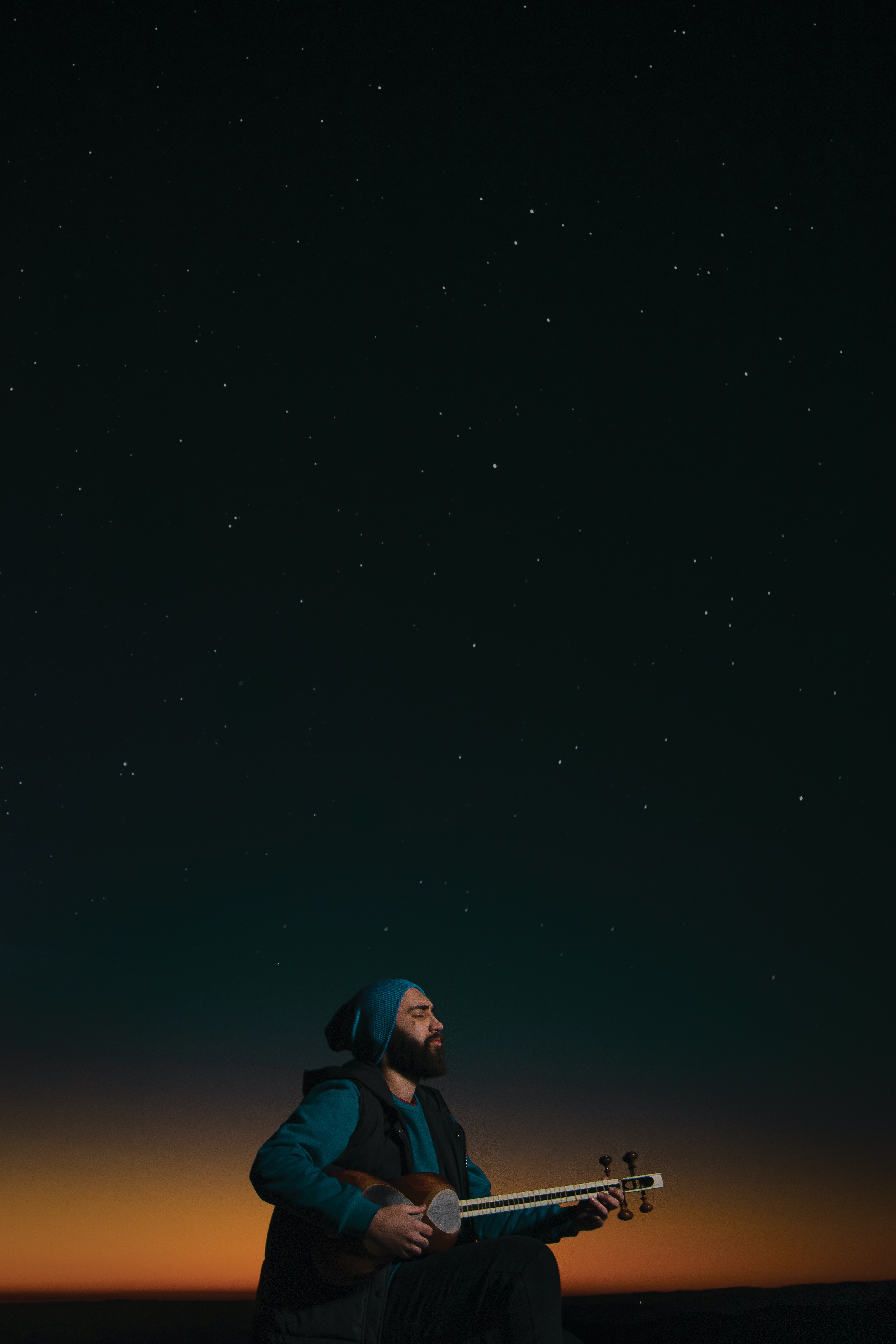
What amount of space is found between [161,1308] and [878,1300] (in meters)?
11.1

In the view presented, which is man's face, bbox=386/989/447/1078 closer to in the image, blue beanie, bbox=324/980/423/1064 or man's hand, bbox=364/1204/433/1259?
blue beanie, bbox=324/980/423/1064

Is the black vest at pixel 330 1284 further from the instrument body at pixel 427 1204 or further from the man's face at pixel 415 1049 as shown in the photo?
the man's face at pixel 415 1049

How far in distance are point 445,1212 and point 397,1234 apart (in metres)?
0.48

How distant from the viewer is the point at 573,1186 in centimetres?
362

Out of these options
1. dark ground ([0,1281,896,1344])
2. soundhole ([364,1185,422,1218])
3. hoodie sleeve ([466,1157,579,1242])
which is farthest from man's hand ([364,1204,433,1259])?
dark ground ([0,1281,896,1344])

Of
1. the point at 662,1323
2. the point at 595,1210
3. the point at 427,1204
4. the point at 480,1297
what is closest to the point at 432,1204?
the point at 427,1204

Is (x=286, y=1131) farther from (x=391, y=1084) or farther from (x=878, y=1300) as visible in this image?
(x=878, y=1300)

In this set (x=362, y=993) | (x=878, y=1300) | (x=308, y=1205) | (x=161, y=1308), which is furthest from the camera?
(x=161, y=1308)

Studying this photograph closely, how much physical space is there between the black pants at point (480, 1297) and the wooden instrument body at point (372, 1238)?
108 mm

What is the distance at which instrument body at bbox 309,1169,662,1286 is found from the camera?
9.71ft

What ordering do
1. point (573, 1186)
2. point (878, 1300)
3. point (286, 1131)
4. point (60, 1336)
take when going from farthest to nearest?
point (878, 1300) < point (60, 1336) < point (573, 1186) < point (286, 1131)

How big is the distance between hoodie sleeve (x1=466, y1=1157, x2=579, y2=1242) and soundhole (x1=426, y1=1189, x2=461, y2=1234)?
11.4 inches

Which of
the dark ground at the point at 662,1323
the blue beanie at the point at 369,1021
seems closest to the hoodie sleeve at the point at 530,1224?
Answer: the blue beanie at the point at 369,1021

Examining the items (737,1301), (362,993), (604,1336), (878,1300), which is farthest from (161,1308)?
(362,993)
